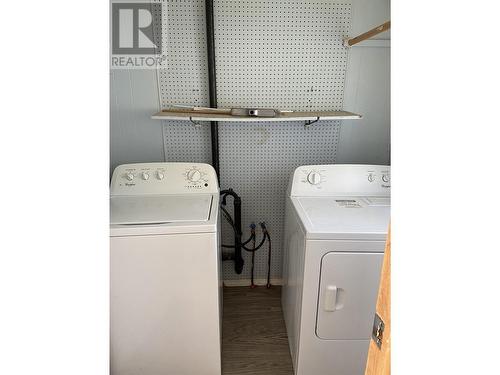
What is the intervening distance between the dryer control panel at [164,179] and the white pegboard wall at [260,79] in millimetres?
225

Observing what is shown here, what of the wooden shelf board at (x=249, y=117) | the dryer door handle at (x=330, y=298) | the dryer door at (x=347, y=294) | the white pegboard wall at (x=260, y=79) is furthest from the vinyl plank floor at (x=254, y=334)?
the wooden shelf board at (x=249, y=117)

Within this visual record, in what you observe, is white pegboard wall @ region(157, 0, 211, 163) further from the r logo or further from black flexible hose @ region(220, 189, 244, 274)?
black flexible hose @ region(220, 189, 244, 274)

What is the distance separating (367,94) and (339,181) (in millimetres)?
625

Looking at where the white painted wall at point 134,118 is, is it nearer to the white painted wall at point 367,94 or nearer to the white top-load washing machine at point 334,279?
the white top-load washing machine at point 334,279

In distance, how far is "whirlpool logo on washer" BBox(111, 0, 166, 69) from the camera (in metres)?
1.72

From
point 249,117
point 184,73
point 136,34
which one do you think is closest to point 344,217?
point 249,117

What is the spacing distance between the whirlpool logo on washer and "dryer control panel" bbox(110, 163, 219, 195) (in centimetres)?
63

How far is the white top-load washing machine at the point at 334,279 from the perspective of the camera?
1348mm

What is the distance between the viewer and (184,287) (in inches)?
55.1

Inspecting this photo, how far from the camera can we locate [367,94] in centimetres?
196
